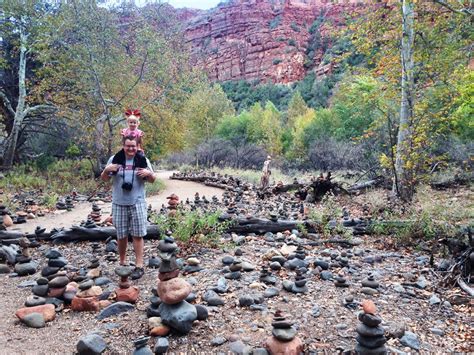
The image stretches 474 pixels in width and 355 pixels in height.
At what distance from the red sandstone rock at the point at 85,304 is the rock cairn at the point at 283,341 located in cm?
162

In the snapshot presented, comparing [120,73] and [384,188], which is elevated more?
[120,73]

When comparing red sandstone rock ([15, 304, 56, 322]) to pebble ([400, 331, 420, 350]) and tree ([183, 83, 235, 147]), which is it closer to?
pebble ([400, 331, 420, 350])

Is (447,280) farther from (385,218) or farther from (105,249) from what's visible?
(105,249)

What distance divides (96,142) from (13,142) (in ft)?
9.57

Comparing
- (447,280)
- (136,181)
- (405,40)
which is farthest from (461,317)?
(405,40)

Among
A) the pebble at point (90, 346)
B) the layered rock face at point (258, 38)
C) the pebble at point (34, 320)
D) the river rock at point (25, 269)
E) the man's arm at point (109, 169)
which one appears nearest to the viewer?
the pebble at point (90, 346)

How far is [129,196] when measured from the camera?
4.04m

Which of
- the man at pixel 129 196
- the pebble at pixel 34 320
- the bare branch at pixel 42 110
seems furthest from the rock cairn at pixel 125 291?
the bare branch at pixel 42 110

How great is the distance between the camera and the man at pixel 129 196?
4.02 meters

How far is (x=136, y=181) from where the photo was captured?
408cm

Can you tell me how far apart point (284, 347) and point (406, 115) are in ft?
24.2

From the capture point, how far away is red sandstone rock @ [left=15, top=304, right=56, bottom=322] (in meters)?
2.93

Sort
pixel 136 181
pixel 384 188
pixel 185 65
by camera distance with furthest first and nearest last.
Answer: pixel 185 65 → pixel 384 188 → pixel 136 181

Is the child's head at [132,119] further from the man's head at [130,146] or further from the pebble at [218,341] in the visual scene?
the pebble at [218,341]
